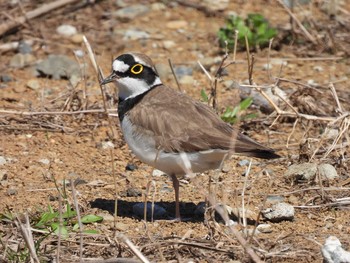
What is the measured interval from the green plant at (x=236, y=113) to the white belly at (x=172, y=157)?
1669 millimetres

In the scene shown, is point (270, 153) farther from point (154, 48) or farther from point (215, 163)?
point (154, 48)

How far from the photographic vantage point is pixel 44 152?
24.8 ft

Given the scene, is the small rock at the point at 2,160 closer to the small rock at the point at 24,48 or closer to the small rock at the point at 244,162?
the small rock at the point at 244,162

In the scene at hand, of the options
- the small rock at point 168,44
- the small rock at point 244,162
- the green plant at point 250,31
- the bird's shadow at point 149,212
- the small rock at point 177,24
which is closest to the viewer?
the bird's shadow at point 149,212

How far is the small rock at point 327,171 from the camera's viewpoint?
685 cm

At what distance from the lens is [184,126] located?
248 inches

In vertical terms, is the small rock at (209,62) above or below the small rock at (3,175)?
below

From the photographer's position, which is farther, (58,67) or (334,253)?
(58,67)

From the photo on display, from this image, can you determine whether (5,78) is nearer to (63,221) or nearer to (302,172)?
(63,221)

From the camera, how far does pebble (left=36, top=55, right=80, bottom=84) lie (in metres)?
9.28

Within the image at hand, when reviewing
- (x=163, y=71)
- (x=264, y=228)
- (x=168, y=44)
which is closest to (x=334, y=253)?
(x=264, y=228)

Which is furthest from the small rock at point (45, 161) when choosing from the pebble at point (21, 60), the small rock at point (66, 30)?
the small rock at point (66, 30)

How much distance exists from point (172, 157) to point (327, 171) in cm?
151

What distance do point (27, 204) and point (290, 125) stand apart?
2988 mm
